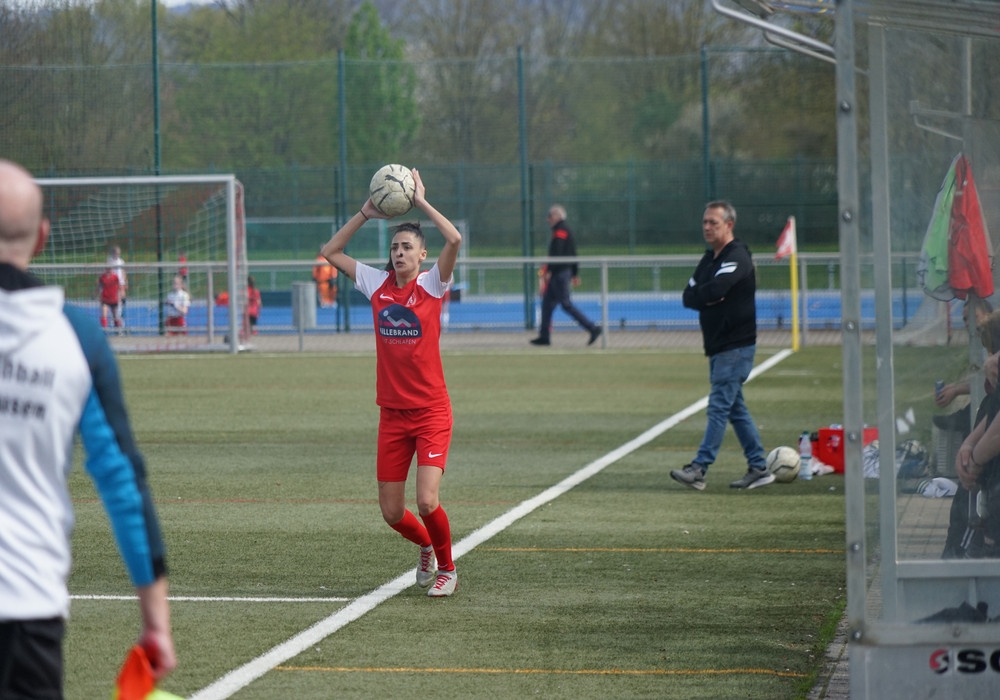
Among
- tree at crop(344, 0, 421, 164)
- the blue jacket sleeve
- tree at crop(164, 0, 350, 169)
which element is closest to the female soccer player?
the blue jacket sleeve

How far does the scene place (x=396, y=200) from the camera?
23.5 feet

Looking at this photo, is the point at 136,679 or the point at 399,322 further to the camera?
the point at 399,322

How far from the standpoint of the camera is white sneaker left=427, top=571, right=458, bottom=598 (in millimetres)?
6906

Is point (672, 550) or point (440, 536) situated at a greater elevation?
point (440, 536)

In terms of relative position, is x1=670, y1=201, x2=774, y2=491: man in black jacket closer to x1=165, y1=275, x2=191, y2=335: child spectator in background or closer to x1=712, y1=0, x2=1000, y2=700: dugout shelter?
x1=712, y1=0, x2=1000, y2=700: dugout shelter

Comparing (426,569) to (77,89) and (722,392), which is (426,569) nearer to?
(722,392)

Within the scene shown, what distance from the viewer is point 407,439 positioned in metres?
6.97

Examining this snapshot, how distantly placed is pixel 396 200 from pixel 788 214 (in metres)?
25.1

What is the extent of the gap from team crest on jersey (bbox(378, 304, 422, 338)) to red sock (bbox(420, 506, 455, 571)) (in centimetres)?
86

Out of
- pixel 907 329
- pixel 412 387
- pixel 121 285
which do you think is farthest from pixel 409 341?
pixel 121 285

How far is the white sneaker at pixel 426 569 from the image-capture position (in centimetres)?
709

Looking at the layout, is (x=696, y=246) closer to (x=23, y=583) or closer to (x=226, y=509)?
(x=226, y=509)

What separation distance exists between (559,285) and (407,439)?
1630cm

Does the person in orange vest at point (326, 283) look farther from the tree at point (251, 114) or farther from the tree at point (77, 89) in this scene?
the tree at point (77, 89)
